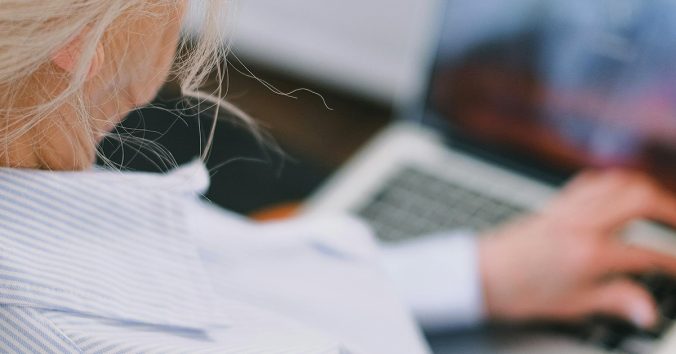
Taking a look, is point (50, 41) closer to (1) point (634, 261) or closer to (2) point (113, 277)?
(2) point (113, 277)

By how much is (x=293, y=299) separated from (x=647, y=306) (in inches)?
10.2

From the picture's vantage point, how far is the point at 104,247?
0.48 m

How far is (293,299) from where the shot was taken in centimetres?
58

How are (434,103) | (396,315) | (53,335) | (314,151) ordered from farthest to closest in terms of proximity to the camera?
(314,151) → (434,103) → (396,315) → (53,335)

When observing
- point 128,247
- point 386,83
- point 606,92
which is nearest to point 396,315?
point 128,247

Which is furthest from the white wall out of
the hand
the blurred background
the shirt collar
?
the shirt collar

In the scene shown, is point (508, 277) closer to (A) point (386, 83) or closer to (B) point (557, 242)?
(B) point (557, 242)

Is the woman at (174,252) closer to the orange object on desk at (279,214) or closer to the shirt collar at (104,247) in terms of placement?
the shirt collar at (104,247)

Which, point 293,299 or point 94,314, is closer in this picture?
point 94,314

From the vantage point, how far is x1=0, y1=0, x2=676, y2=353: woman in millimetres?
397

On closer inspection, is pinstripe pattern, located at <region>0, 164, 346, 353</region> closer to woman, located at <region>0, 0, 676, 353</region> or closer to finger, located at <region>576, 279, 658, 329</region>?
woman, located at <region>0, 0, 676, 353</region>

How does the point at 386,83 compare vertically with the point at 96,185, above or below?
below

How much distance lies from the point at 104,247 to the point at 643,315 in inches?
15.3

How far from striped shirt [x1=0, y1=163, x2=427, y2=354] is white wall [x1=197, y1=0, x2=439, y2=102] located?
76cm
